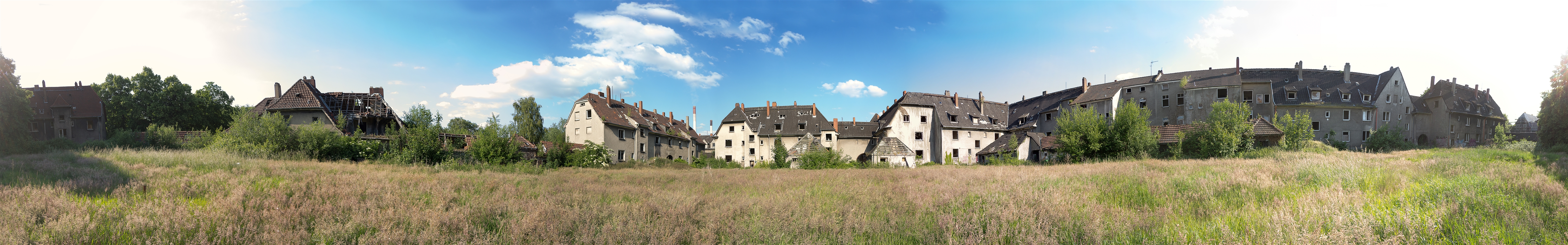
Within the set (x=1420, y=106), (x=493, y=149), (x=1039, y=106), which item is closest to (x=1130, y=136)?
(x=1039, y=106)

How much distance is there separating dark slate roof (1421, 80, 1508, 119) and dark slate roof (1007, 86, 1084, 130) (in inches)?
1436

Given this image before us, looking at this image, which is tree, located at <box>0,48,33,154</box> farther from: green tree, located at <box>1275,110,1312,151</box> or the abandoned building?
green tree, located at <box>1275,110,1312,151</box>

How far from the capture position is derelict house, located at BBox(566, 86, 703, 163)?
4081 cm

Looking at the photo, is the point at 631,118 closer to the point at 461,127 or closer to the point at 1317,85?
the point at 461,127

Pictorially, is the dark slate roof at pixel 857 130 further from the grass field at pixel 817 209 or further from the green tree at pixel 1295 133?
the grass field at pixel 817 209

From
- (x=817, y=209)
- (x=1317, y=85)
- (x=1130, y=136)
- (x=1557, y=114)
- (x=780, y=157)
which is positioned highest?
(x=1317, y=85)

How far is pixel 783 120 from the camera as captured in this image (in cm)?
4984

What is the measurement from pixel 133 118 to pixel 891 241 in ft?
214

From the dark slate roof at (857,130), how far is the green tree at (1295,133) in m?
27.9

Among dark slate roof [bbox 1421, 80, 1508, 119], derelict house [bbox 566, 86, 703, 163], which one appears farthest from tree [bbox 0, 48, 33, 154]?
dark slate roof [bbox 1421, 80, 1508, 119]

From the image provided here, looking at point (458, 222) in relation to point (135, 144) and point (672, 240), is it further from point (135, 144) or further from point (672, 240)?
point (135, 144)

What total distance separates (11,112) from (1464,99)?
111337 mm

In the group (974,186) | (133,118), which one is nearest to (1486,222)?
(974,186)

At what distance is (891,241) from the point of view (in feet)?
19.2
